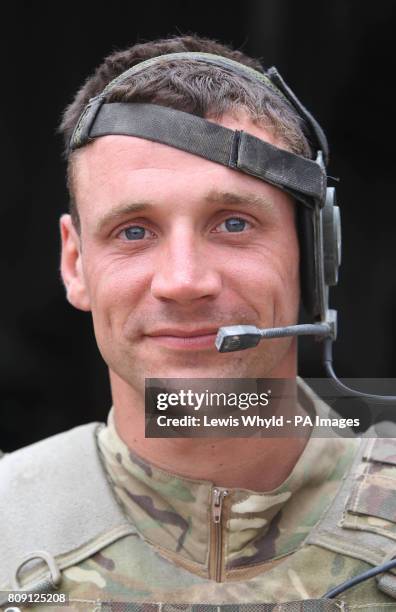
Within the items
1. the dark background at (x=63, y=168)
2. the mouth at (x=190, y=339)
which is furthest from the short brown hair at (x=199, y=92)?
Answer: the dark background at (x=63, y=168)

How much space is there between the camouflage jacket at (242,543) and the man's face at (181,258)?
32 cm

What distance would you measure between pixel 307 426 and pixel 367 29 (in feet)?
7.72

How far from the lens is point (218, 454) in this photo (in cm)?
248

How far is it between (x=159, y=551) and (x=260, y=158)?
40.7 inches

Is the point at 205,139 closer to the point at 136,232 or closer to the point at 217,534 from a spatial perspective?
the point at 136,232

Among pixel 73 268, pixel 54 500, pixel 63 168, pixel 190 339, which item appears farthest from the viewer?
pixel 63 168

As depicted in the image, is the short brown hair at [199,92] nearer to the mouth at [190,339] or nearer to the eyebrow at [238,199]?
the eyebrow at [238,199]

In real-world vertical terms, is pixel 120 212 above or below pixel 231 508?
above

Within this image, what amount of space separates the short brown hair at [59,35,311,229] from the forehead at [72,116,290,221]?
46 mm

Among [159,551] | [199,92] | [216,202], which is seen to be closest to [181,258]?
[216,202]

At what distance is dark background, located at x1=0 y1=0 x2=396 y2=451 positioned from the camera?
4.32 m

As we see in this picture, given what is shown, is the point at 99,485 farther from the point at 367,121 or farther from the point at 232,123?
the point at 367,121

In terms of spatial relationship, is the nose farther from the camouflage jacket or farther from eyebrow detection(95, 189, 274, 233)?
the camouflage jacket

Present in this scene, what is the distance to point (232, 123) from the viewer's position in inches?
96.1
